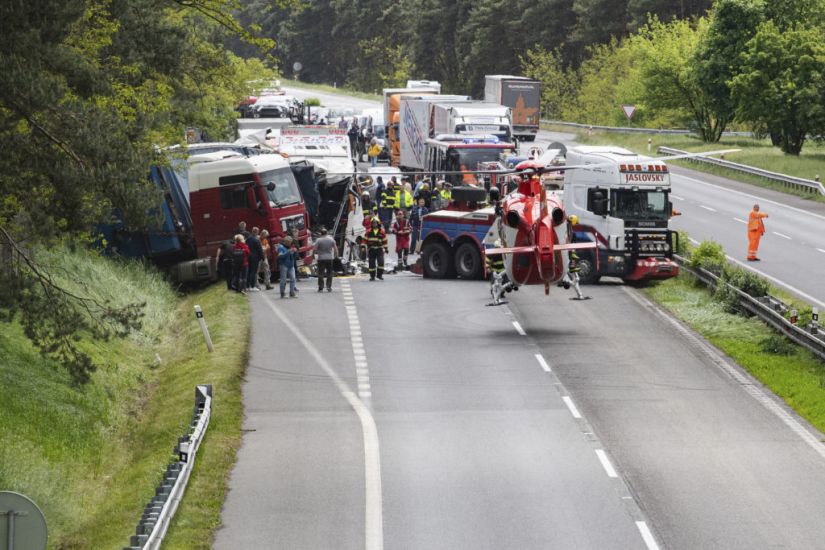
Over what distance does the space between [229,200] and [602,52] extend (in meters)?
67.4

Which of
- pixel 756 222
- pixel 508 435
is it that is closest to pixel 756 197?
pixel 756 222

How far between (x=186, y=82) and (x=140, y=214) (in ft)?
51.9

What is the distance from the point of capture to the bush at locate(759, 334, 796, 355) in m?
24.7

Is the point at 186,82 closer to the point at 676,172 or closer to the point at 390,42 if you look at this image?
the point at 676,172

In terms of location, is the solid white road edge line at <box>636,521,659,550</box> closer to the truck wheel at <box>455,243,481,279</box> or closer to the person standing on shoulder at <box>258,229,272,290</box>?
the truck wheel at <box>455,243,481,279</box>

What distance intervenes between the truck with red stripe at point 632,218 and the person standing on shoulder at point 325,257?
5.65 meters

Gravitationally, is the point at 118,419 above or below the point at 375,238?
below

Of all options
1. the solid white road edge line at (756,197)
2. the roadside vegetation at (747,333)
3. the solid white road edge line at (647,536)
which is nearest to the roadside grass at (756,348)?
the roadside vegetation at (747,333)

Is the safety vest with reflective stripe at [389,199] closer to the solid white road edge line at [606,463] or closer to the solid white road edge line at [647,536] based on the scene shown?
the solid white road edge line at [606,463]

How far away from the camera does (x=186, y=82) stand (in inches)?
1355

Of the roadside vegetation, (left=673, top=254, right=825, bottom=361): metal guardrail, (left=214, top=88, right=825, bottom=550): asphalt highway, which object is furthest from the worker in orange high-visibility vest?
(left=214, top=88, right=825, bottom=550): asphalt highway

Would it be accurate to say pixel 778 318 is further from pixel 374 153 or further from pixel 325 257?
pixel 374 153

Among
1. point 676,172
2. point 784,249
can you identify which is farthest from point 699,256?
point 676,172

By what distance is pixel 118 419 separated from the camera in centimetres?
2264
